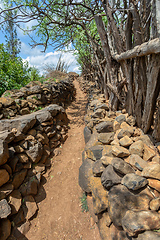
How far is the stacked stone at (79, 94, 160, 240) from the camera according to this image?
128cm

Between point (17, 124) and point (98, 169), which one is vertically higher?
point (17, 124)

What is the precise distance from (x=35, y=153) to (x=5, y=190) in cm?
107

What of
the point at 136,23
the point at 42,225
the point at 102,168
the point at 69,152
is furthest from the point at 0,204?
the point at 136,23

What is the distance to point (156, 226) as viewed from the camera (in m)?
1.22

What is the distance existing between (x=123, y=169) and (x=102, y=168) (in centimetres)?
46

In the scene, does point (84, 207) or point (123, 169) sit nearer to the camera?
point (123, 169)

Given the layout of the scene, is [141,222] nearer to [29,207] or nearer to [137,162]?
[137,162]

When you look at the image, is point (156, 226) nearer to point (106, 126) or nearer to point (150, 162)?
point (150, 162)

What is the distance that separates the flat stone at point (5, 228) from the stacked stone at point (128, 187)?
1562 millimetres

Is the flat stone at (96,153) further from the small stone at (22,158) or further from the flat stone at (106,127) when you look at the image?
the small stone at (22,158)

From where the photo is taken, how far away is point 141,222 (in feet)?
4.08

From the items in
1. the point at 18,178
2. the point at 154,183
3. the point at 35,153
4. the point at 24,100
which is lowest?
the point at 18,178

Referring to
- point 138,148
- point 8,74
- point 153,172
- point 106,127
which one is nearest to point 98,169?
point 138,148

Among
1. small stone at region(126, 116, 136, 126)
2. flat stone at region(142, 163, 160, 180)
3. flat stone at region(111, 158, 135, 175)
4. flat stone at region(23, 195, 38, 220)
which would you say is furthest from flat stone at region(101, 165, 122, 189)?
flat stone at region(23, 195, 38, 220)
